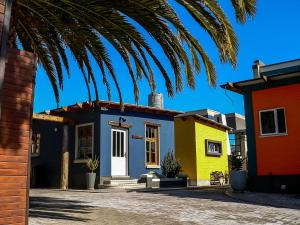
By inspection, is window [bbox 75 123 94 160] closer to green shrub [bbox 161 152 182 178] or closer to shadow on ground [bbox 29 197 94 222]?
green shrub [bbox 161 152 182 178]

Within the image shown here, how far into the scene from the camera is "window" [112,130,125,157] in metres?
18.9

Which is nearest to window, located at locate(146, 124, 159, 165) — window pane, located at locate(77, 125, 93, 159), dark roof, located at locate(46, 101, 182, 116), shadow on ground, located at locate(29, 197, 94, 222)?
dark roof, located at locate(46, 101, 182, 116)

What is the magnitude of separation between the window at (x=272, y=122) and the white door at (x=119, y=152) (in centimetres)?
694

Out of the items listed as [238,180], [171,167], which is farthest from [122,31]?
[171,167]

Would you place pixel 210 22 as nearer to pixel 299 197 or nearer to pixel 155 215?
pixel 155 215

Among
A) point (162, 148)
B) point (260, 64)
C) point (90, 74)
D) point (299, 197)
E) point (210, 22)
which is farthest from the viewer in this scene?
point (162, 148)

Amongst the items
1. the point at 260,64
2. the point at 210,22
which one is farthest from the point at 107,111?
the point at 210,22

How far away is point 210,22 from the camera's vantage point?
7461 mm

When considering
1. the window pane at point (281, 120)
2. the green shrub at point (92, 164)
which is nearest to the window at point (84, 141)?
the green shrub at point (92, 164)

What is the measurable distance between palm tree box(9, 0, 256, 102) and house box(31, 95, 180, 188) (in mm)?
9007

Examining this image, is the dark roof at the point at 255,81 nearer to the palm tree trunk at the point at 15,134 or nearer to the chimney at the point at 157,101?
the chimney at the point at 157,101

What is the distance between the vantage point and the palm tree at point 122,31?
6992 millimetres

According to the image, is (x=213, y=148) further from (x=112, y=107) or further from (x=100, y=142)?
(x=100, y=142)

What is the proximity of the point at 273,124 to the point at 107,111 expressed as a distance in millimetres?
7612
